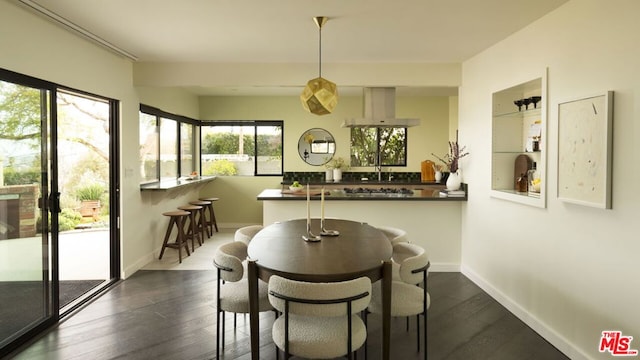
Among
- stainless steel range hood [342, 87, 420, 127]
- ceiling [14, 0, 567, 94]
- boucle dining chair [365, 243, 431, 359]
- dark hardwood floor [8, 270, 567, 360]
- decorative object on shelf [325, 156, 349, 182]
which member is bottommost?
dark hardwood floor [8, 270, 567, 360]

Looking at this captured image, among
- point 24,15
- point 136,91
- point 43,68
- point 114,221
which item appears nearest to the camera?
point 24,15

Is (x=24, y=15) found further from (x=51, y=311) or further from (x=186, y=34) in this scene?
(x=51, y=311)

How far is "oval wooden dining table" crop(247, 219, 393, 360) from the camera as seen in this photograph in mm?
2188

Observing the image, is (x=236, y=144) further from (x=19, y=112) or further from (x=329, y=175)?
(x=19, y=112)

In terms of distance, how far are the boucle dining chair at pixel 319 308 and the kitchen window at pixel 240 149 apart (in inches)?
234

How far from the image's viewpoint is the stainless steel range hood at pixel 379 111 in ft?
17.5

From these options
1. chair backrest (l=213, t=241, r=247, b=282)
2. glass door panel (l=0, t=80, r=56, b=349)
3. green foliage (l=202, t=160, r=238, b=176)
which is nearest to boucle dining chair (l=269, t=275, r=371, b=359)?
chair backrest (l=213, t=241, r=247, b=282)

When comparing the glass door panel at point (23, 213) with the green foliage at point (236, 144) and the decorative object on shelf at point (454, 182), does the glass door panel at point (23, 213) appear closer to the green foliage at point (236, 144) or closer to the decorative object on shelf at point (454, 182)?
the decorative object on shelf at point (454, 182)

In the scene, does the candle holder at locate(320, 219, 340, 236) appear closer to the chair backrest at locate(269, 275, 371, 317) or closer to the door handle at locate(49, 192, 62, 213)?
the chair backrest at locate(269, 275, 371, 317)

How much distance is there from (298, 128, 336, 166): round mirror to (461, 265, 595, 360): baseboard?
397 cm

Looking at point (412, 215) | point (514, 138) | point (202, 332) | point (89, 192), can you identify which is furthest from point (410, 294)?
point (89, 192)

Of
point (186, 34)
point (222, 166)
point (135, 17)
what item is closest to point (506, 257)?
point (186, 34)

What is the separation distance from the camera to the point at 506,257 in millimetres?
3812

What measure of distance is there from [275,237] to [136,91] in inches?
122
